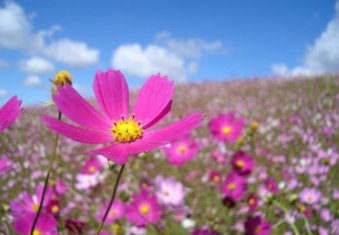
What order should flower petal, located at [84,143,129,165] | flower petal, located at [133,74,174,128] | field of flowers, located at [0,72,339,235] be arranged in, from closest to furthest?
1. flower petal, located at [84,143,129,165]
2. flower petal, located at [133,74,174,128]
3. field of flowers, located at [0,72,339,235]

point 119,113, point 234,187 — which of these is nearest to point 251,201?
point 234,187

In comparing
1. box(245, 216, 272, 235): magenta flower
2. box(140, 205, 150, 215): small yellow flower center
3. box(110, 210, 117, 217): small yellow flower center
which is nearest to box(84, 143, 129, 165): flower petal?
box(245, 216, 272, 235): magenta flower

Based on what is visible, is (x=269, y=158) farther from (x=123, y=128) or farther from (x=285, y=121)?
(x=123, y=128)

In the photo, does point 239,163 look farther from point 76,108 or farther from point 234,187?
point 76,108

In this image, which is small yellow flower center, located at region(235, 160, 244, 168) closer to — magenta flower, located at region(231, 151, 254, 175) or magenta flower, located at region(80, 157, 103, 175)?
magenta flower, located at region(231, 151, 254, 175)

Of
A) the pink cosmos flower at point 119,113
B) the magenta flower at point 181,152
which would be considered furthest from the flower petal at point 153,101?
the magenta flower at point 181,152

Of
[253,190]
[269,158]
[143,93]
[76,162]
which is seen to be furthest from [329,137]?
[143,93]
